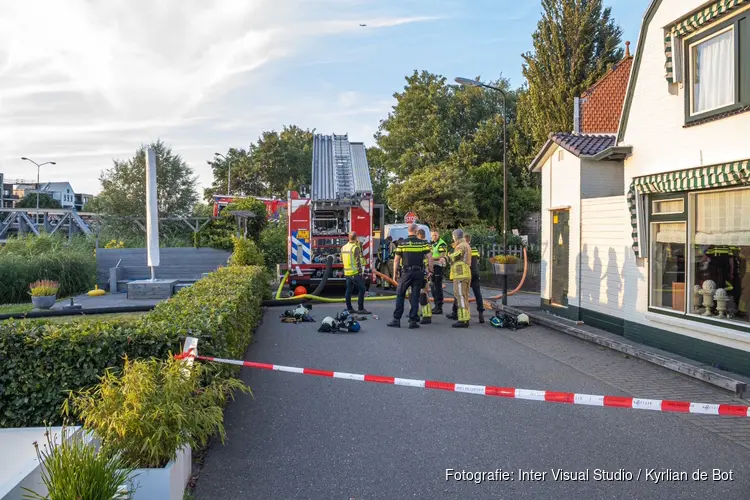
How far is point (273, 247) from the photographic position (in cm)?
2389

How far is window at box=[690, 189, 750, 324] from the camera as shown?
7.68 meters

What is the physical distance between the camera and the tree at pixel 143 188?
2772cm

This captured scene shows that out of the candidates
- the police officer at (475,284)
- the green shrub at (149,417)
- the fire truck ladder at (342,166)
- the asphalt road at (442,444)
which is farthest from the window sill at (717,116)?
the fire truck ladder at (342,166)

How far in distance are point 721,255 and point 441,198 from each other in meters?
26.3

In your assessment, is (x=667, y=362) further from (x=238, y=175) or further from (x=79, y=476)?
(x=238, y=175)

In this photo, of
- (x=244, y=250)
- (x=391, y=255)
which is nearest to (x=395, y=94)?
(x=391, y=255)

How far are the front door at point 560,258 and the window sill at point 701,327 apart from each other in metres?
3.07

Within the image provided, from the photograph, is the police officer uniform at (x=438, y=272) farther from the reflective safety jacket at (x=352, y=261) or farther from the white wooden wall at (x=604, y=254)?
the white wooden wall at (x=604, y=254)

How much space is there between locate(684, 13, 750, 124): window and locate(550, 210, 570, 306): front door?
429 centimetres

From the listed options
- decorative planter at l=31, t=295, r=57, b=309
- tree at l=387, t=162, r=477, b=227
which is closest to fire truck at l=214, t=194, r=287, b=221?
tree at l=387, t=162, r=477, b=227

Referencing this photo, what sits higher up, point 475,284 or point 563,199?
point 563,199

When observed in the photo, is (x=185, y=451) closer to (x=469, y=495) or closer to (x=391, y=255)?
(x=469, y=495)

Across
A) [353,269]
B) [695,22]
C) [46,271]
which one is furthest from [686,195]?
[46,271]

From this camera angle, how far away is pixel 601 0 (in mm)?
32031
